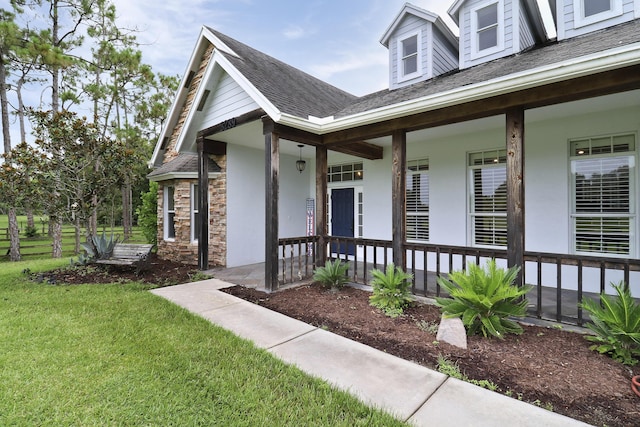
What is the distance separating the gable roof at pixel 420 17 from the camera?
6.50m

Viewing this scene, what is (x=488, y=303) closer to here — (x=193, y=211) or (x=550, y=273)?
(x=550, y=273)

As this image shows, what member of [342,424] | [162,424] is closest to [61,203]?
[162,424]

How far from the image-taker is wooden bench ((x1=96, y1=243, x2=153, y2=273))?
21.9 ft

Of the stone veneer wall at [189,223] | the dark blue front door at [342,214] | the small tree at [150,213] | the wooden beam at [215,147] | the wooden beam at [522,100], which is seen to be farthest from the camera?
the small tree at [150,213]

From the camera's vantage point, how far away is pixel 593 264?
11.1 ft

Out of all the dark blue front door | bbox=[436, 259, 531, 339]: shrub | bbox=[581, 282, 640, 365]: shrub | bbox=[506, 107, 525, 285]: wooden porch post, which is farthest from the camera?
the dark blue front door

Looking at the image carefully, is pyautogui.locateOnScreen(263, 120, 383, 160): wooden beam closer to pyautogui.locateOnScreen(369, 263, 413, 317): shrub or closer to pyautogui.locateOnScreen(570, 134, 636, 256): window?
pyautogui.locateOnScreen(369, 263, 413, 317): shrub

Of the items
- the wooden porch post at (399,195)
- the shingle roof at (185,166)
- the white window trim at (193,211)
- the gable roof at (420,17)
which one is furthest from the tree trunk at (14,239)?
the gable roof at (420,17)

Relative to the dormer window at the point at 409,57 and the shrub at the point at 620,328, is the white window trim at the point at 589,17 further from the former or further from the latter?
the shrub at the point at 620,328

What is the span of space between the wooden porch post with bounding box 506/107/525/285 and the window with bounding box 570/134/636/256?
2333mm

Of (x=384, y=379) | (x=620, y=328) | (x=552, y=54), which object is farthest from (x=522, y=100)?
(x=384, y=379)

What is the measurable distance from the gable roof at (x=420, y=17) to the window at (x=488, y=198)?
9.91ft

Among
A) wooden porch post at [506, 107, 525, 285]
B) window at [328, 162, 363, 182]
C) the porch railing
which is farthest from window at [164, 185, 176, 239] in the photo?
wooden porch post at [506, 107, 525, 285]

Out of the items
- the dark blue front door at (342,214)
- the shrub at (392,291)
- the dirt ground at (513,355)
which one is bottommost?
the dirt ground at (513,355)
